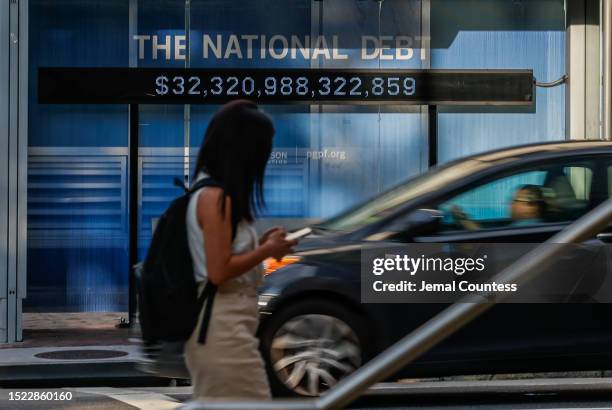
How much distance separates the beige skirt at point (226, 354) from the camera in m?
3.28

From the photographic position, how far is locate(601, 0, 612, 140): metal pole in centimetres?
1342

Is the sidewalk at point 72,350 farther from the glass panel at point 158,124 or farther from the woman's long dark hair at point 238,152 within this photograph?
the woman's long dark hair at point 238,152

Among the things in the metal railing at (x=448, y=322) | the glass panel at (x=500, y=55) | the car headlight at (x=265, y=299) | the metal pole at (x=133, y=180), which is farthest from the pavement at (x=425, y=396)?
the metal railing at (x=448, y=322)

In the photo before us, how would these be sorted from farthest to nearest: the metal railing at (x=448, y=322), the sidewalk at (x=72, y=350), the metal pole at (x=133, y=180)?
the metal pole at (x=133, y=180) < the sidewalk at (x=72, y=350) < the metal railing at (x=448, y=322)

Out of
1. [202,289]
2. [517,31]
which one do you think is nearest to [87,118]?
[517,31]

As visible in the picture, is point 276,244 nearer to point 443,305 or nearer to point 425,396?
point 443,305

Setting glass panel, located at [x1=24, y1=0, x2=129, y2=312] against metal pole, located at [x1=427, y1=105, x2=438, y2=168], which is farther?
metal pole, located at [x1=427, y1=105, x2=438, y2=168]

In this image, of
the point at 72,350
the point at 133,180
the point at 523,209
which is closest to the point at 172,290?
the point at 523,209

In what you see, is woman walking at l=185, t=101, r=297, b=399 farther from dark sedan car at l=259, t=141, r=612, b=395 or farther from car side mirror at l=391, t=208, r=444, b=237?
car side mirror at l=391, t=208, r=444, b=237

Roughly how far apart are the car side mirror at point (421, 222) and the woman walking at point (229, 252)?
404cm

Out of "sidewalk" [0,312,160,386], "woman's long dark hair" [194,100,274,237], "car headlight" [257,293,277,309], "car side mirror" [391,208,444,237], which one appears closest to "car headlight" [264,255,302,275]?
"car headlight" [257,293,277,309]

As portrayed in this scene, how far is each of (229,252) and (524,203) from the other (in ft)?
14.4

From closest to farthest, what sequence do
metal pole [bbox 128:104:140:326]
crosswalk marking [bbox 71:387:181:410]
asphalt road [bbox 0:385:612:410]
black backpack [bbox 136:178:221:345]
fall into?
black backpack [bbox 136:178:221:345] < asphalt road [bbox 0:385:612:410] < crosswalk marking [bbox 71:387:181:410] < metal pole [bbox 128:104:140:326]

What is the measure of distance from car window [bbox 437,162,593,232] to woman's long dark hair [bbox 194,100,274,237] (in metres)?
4.11
